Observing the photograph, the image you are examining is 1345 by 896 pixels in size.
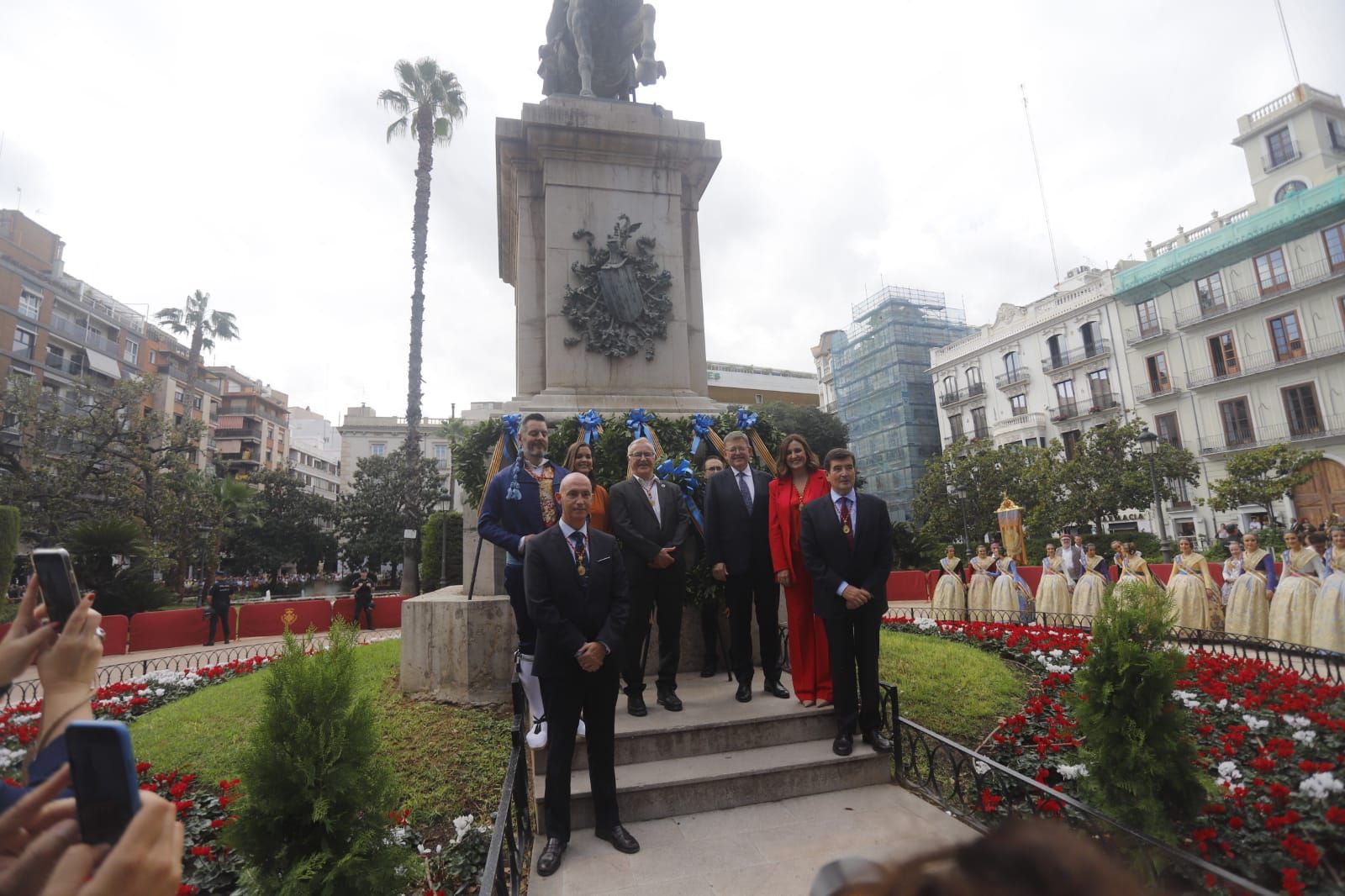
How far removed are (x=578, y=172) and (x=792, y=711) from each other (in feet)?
24.9

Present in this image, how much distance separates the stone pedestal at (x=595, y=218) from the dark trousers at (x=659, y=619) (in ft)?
11.1

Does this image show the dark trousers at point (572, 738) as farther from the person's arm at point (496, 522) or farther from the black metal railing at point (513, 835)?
the person's arm at point (496, 522)

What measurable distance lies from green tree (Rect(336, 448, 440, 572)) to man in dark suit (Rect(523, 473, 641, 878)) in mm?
38433

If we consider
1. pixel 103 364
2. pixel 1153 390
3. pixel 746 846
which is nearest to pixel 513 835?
pixel 746 846

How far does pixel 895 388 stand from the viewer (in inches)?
2210

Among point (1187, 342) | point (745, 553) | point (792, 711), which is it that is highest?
point (1187, 342)

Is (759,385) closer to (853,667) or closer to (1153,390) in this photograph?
(1153,390)

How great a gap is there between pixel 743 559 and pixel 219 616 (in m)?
18.5

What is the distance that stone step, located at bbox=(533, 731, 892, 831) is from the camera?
4.23m

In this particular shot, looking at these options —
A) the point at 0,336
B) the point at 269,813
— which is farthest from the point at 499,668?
the point at 0,336

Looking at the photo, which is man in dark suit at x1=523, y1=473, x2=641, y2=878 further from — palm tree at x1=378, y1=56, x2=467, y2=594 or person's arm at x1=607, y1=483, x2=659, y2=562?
palm tree at x1=378, y1=56, x2=467, y2=594

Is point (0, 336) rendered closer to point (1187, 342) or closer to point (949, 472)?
point (949, 472)

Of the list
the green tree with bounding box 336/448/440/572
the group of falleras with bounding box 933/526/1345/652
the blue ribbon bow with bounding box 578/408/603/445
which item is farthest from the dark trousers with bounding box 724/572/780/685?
the green tree with bounding box 336/448/440/572

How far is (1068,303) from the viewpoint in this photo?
4350 centimetres
